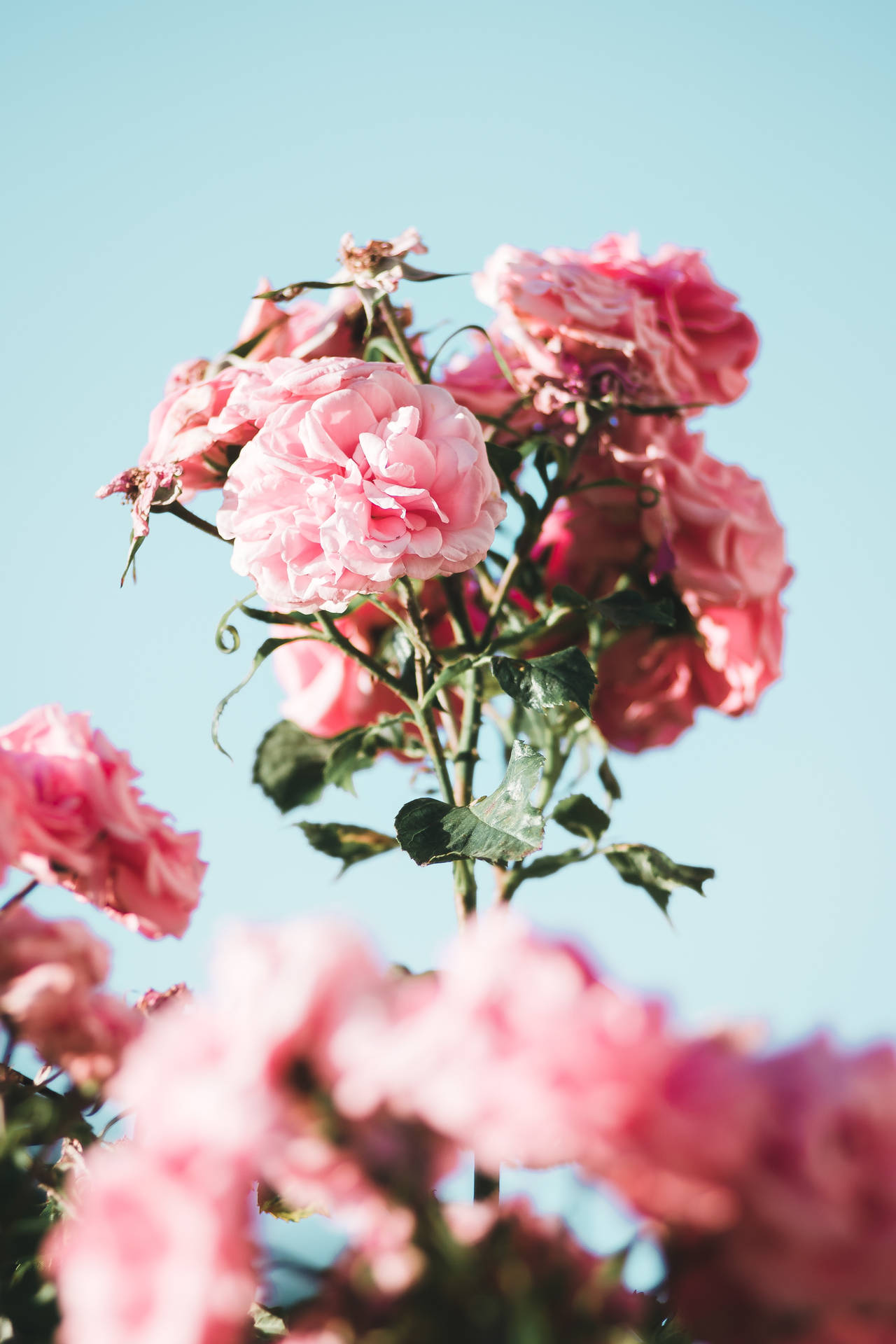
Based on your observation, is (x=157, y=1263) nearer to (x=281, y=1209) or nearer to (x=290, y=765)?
(x=281, y=1209)

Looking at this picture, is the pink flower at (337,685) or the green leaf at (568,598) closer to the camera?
the green leaf at (568,598)

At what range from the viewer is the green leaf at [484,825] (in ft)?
1.96

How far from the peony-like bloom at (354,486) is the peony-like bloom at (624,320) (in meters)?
0.28

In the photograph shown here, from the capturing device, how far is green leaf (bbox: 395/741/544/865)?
1.96 feet

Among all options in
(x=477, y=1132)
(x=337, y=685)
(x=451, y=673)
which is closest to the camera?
(x=477, y=1132)

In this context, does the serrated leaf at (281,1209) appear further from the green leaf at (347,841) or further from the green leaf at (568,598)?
the green leaf at (568,598)

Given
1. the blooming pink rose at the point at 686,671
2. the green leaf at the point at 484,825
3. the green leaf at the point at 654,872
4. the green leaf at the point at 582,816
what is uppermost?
the blooming pink rose at the point at 686,671

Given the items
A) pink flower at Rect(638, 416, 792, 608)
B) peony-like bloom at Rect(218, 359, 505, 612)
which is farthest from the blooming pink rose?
peony-like bloom at Rect(218, 359, 505, 612)

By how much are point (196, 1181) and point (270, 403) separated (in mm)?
445

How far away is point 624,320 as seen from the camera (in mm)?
883

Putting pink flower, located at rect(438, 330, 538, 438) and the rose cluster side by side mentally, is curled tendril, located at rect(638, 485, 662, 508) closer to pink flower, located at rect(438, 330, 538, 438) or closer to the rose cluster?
pink flower, located at rect(438, 330, 538, 438)

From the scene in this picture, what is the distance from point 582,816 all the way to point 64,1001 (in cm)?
49

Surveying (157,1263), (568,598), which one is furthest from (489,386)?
(157,1263)


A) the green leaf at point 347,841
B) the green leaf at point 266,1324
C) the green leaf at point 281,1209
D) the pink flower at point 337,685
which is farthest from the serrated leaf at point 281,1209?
the pink flower at point 337,685
